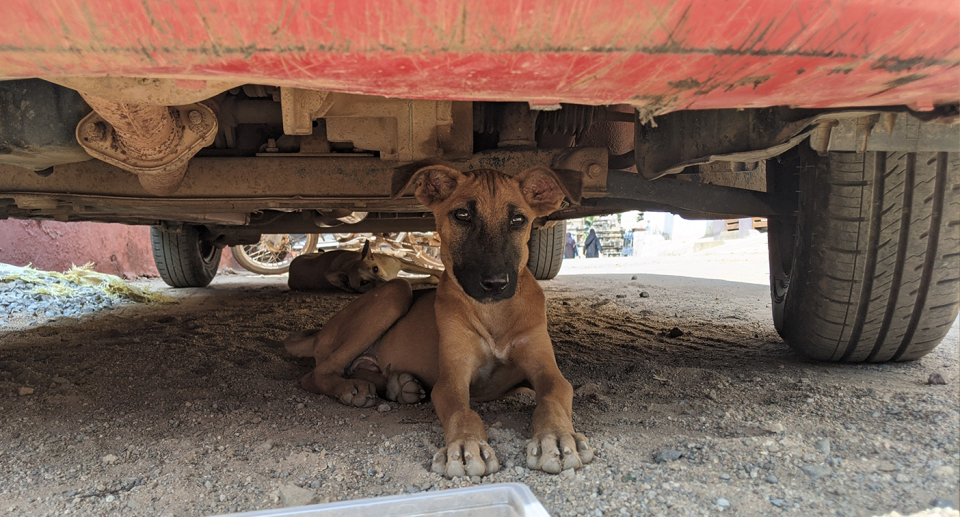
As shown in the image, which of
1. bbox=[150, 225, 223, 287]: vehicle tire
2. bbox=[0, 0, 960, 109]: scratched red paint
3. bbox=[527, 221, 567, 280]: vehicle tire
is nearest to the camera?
bbox=[0, 0, 960, 109]: scratched red paint

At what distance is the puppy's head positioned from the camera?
8.40 ft

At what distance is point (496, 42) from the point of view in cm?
109

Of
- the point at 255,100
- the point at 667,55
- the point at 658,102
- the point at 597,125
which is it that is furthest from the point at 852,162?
the point at 255,100

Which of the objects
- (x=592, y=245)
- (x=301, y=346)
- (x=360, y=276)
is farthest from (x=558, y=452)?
(x=592, y=245)

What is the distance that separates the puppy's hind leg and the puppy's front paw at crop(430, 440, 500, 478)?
1066mm

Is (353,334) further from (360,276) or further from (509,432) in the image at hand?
(360,276)

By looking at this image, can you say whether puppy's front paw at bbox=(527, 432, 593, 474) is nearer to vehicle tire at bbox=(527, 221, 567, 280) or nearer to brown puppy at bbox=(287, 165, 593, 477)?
brown puppy at bbox=(287, 165, 593, 477)

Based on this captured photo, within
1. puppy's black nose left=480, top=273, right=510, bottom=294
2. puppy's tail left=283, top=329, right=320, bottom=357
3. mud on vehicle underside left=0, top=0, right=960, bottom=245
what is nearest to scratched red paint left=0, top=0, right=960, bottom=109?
mud on vehicle underside left=0, top=0, right=960, bottom=245

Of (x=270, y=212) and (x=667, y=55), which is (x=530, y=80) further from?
(x=270, y=212)

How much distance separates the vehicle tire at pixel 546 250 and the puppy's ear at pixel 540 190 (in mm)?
5065

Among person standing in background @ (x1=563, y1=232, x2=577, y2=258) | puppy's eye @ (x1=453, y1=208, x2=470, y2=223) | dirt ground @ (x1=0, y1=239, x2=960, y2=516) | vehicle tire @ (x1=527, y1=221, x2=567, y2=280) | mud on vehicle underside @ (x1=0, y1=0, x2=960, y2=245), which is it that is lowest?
person standing in background @ (x1=563, y1=232, x2=577, y2=258)

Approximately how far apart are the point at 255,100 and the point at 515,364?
1.65 m

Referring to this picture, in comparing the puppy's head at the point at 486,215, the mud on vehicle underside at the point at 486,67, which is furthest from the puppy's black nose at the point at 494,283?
the mud on vehicle underside at the point at 486,67

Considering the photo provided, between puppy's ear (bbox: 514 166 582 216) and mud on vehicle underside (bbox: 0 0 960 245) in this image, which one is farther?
puppy's ear (bbox: 514 166 582 216)
